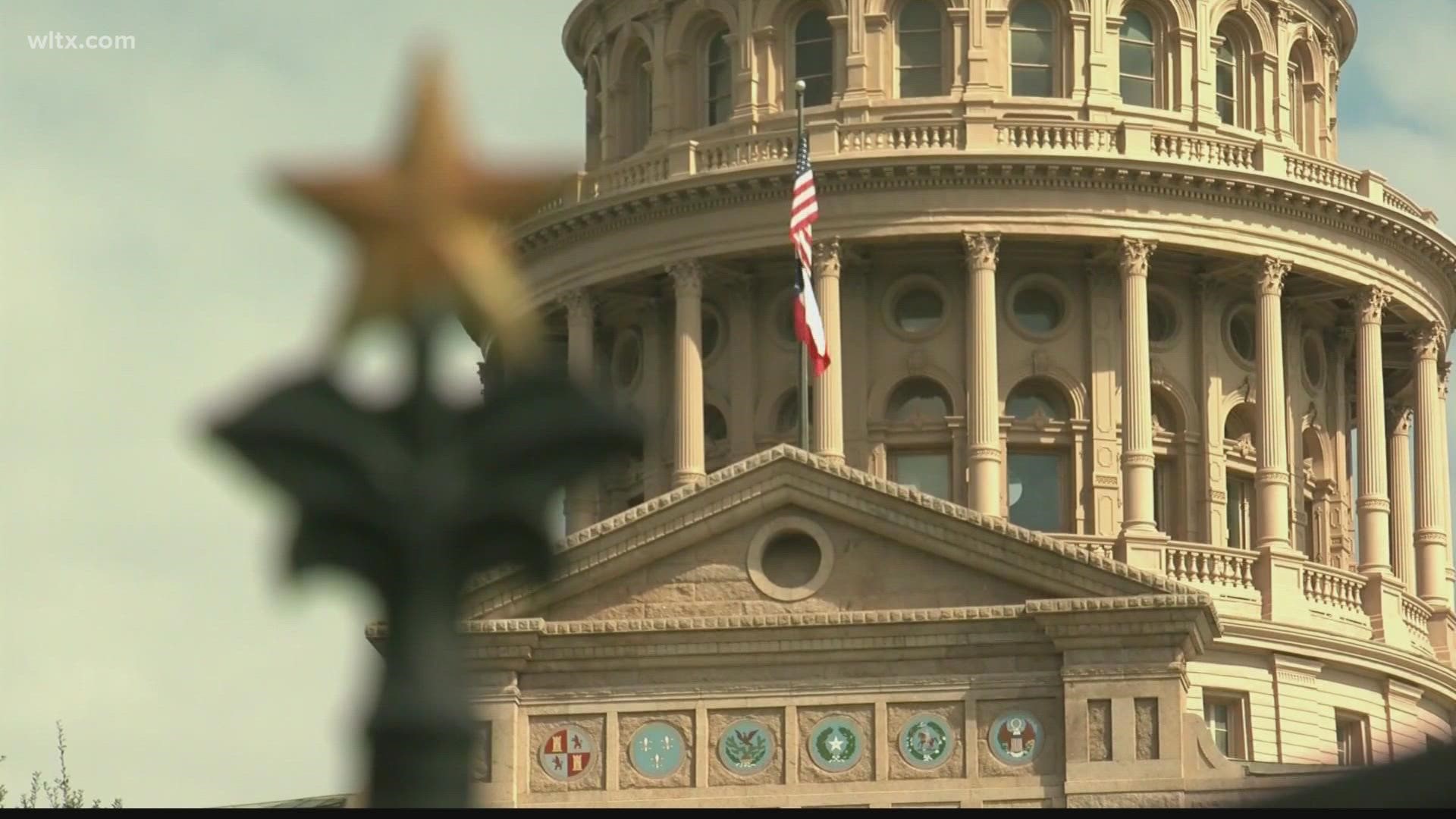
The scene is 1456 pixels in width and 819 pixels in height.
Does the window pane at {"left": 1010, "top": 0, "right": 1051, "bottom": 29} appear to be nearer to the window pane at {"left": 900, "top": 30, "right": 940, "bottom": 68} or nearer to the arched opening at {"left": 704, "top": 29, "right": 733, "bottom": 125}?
the window pane at {"left": 900, "top": 30, "right": 940, "bottom": 68}

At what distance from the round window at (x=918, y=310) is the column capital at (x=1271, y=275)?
6221 mm

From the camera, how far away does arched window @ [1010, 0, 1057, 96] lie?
7394 centimetres

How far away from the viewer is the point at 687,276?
72.5m

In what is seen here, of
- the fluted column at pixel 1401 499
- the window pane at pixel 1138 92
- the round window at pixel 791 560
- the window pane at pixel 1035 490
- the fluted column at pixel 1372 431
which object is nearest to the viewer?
the round window at pixel 791 560

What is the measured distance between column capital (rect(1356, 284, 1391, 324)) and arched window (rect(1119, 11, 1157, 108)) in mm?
5636

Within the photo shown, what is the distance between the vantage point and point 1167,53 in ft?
245

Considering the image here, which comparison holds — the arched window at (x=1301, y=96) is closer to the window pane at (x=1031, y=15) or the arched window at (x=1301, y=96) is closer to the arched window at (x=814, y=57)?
the window pane at (x=1031, y=15)

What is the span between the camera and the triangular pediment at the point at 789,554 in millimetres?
42094

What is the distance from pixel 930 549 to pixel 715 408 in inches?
1268

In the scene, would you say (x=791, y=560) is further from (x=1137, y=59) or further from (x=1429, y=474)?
(x=1429, y=474)

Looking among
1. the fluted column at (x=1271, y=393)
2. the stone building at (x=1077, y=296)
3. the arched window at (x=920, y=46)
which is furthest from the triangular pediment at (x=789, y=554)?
the arched window at (x=920, y=46)

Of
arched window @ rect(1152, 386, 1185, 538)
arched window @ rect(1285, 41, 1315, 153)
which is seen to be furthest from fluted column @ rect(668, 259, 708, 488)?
arched window @ rect(1285, 41, 1315, 153)

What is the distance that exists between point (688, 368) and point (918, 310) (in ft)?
15.6

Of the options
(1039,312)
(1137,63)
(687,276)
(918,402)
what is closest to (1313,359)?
(1039,312)
